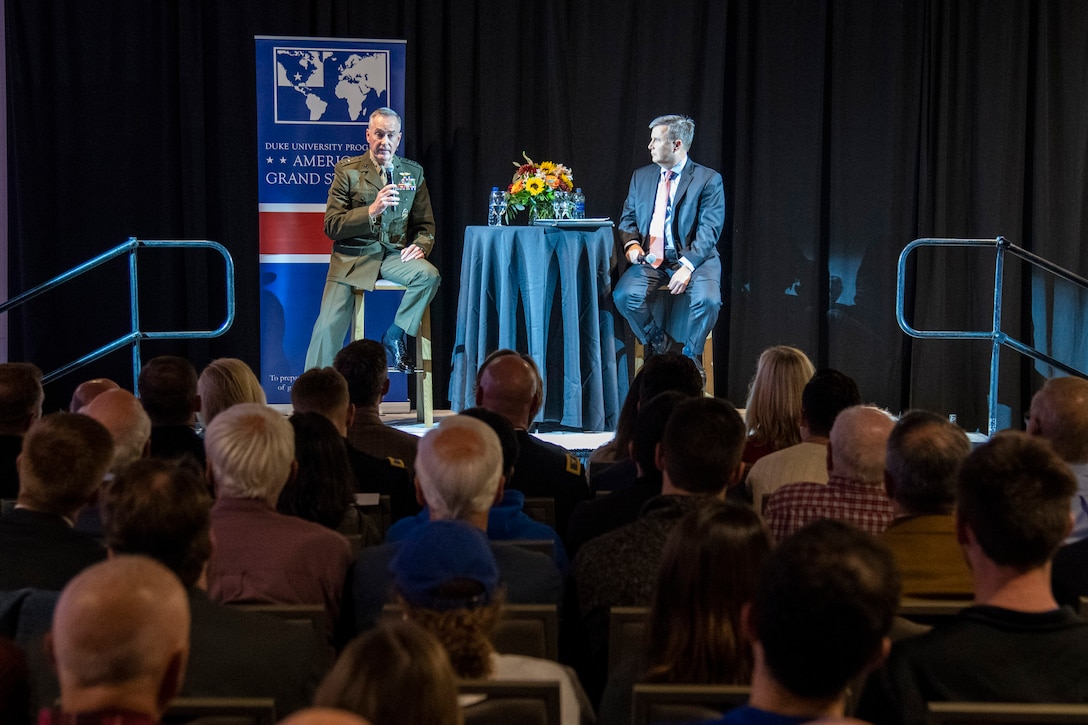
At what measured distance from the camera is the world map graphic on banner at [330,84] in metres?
6.44

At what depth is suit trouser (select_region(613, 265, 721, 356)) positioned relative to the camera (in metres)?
6.23

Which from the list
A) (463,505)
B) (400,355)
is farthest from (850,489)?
(400,355)

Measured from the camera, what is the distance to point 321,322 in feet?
20.5

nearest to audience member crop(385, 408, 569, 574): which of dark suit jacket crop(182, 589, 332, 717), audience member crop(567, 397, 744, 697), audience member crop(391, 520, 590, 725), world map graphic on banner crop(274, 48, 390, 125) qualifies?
audience member crop(567, 397, 744, 697)

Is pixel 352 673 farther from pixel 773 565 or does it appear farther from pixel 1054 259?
pixel 1054 259

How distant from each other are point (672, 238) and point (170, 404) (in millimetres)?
3633

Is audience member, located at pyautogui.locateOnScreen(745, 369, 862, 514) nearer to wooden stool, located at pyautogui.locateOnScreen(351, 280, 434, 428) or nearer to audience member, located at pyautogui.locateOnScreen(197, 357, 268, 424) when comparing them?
audience member, located at pyautogui.locateOnScreen(197, 357, 268, 424)

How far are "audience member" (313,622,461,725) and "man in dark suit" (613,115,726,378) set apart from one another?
5.16 m

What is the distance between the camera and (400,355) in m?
6.37

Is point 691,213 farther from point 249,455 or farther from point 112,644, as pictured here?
point 112,644

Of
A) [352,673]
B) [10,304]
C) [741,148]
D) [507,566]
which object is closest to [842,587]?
[352,673]

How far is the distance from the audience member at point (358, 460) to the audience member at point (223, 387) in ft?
0.92

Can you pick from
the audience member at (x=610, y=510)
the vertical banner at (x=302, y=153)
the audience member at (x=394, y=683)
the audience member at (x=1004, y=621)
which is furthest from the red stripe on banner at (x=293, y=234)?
the audience member at (x=394, y=683)

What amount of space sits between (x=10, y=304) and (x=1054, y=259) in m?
6.01
